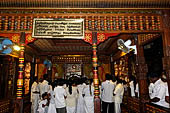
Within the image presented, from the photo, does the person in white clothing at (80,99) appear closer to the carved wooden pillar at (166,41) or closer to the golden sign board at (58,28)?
the golden sign board at (58,28)

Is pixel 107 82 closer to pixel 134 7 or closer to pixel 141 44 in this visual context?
pixel 141 44

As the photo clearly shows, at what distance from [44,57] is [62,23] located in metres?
6.36

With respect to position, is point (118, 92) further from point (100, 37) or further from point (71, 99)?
point (100, 37)

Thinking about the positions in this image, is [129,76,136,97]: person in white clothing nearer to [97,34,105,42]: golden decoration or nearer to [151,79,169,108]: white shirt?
[151,79,169,108]: white shirt

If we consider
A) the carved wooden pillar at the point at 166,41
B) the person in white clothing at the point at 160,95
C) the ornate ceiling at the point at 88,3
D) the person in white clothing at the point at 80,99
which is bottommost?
the person in white clothing at the point at 80,99

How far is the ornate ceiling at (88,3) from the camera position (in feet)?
13.3

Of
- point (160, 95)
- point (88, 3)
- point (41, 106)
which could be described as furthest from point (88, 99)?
point (88, 3)

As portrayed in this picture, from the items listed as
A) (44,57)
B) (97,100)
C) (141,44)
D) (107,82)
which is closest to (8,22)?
(97,100)

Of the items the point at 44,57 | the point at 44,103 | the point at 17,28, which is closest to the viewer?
the point at 17,28

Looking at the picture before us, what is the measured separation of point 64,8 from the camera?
13.8 feet

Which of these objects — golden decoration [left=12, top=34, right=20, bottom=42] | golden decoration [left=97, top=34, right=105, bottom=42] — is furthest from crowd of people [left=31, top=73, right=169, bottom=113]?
golden decoration [left=97, top=34, right=105, bottom=42]

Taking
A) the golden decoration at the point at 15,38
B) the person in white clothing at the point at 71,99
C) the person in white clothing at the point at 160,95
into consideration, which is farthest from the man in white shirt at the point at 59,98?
the person in white clothing at the point at 160,95

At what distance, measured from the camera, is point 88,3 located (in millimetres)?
4129

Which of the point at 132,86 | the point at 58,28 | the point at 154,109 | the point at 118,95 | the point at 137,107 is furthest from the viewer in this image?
the point at 132,86
